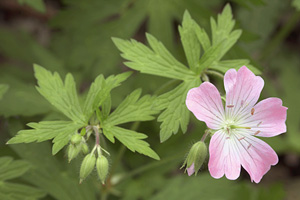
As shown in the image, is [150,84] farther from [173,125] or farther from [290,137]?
[290,137]

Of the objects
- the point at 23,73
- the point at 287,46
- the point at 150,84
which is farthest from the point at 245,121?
the point at 287,46

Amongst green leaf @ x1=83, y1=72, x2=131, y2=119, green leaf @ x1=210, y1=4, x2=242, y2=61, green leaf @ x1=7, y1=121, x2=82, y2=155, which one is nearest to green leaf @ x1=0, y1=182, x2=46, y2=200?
green leaf @ x1=7, y1=121, x2=82, y2=155

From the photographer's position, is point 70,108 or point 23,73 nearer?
point 70,108

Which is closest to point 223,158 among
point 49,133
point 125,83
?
point 49,133

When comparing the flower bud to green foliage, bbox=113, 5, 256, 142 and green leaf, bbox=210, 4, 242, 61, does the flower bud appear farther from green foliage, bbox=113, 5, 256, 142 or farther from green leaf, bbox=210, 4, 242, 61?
green leaf, bbox=210, 4, 242, 61

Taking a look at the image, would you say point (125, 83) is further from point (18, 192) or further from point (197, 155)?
point (197, 155)

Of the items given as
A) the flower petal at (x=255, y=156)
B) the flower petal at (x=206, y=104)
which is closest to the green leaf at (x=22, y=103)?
the flower petal at (x=206, y=104)
